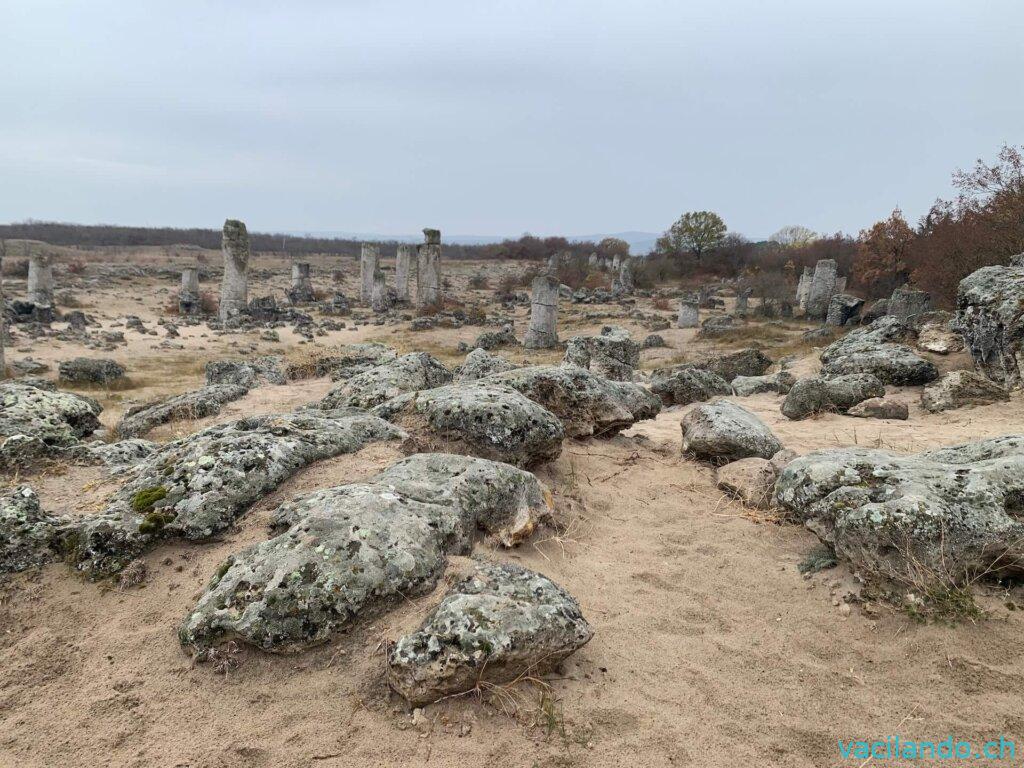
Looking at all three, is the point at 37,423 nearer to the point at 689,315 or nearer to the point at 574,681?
the point at 574,681

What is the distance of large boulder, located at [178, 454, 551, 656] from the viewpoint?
2576 millimetres

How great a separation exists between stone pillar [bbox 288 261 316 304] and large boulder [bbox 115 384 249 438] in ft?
75.4

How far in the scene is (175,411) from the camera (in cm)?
699

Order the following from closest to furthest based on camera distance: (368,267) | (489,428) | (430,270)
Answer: (489,428) → (430,270) → (368,267)

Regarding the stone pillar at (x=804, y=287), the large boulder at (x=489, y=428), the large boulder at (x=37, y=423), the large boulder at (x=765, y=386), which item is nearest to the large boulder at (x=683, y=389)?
the large boulder at (x=765, y=386)

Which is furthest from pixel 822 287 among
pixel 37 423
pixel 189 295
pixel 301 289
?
pixel 189 295

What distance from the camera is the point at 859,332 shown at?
1292cm

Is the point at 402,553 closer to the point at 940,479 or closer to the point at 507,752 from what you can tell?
the point at 507,752

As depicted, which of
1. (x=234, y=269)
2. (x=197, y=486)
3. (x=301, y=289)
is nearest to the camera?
(x=197, y=486)

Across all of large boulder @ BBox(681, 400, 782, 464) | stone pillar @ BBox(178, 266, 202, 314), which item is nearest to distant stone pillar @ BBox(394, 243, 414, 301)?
stone pillar @ BBox(178, 266, 202, 314)

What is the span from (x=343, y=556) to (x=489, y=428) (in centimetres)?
182

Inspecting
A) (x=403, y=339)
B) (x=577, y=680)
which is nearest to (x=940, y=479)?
(x=577, y=680)

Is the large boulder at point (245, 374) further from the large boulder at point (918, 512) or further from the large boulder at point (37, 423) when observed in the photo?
the large boulder at point (918, 512)

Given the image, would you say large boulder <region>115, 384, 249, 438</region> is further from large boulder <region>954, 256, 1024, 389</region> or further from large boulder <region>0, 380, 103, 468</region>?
large boulder <region>954, 256, 1024, 389</region>
